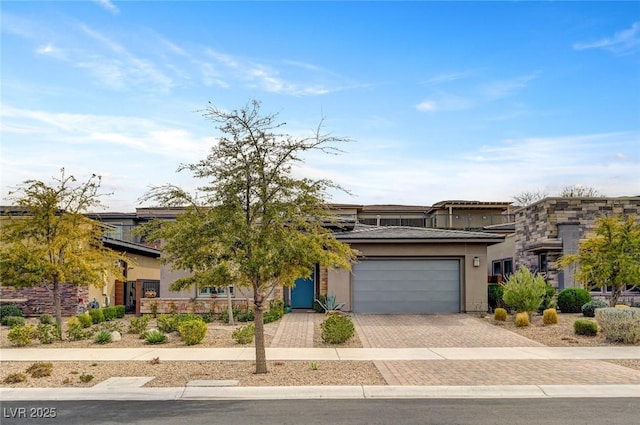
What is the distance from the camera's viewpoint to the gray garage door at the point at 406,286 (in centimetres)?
2411

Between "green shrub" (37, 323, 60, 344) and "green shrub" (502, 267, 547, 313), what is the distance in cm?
1467

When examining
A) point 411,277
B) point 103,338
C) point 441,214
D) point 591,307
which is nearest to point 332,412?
point 103,338

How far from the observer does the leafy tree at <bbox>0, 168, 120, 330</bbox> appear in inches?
648

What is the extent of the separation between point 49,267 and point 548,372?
1313 centimetres

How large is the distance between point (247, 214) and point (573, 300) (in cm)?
1662

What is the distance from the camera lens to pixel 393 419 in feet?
28.7

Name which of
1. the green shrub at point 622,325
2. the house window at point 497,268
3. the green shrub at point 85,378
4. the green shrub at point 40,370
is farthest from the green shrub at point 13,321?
the house window at point 497,268

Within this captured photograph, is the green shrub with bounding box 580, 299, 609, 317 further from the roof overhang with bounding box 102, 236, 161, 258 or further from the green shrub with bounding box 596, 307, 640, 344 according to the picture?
the roof overhang with bounding box 102, 236, 161, 258

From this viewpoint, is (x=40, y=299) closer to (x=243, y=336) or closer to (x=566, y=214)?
(x=243, y=336)

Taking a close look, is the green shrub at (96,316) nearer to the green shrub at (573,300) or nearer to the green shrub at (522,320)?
the green shrub at (522,320)

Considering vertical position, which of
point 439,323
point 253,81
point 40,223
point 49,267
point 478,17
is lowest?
point 439,323

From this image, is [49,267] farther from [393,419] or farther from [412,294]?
[412,294]

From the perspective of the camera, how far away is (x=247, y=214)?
11562mm

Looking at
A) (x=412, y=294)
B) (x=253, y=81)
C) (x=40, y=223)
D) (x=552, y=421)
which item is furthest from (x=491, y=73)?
(x=40, y=223)
